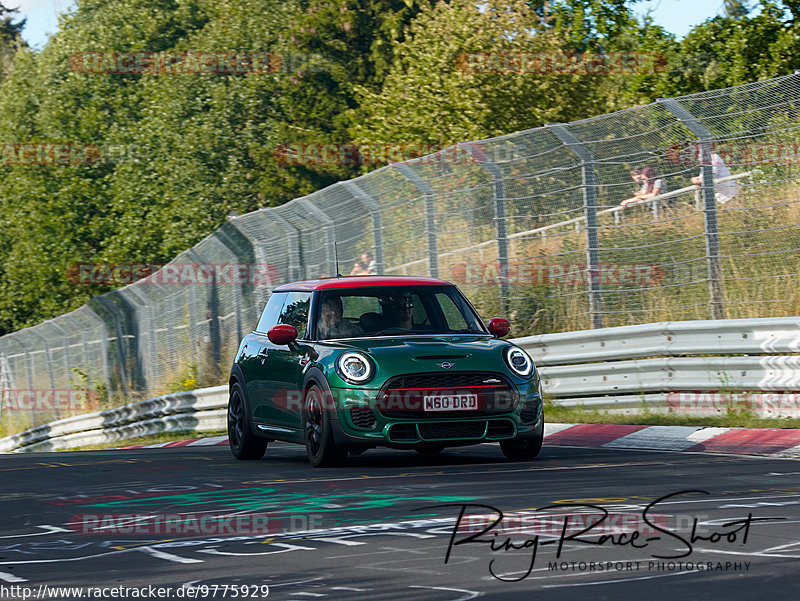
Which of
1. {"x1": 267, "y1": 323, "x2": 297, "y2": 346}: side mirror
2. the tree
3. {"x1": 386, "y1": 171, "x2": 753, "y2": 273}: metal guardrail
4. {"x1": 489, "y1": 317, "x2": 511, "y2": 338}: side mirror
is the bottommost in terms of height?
{"x1": 489, "y1": 317, "x2": 511, "y2": 338}: side mirror

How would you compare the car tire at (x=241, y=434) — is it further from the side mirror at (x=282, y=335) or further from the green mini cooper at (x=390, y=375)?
the side mirror at (x=282, y=335)

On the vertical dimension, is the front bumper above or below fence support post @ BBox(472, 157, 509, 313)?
below

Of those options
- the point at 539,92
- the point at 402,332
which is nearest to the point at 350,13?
the point at 539,92

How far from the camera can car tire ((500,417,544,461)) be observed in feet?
35.2

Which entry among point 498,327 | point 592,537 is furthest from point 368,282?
point 592,537

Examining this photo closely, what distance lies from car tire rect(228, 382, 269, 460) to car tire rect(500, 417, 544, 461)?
8.52 feet

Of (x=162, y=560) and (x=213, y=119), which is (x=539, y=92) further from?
(x=162, y=560)

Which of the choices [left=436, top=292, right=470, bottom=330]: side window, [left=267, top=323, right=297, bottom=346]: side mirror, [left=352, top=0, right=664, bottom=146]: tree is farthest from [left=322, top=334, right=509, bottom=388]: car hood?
[left=352, top=0, right=664, bottom=146]: tree

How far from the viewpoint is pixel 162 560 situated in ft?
20.4

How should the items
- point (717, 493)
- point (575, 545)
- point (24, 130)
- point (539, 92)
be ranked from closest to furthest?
1. point (575, 545)
2. point (717, 493)
3. point (539, 92)
4. point (24, 130)

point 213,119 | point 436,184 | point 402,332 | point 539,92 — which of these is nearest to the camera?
point 402,332

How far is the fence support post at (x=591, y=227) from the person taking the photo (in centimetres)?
1442

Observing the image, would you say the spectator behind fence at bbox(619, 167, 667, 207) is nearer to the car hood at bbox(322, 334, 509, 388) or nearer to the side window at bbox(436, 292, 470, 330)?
the side window at bbox(436, 292, 470, 330)

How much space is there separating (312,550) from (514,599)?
1.51 m
